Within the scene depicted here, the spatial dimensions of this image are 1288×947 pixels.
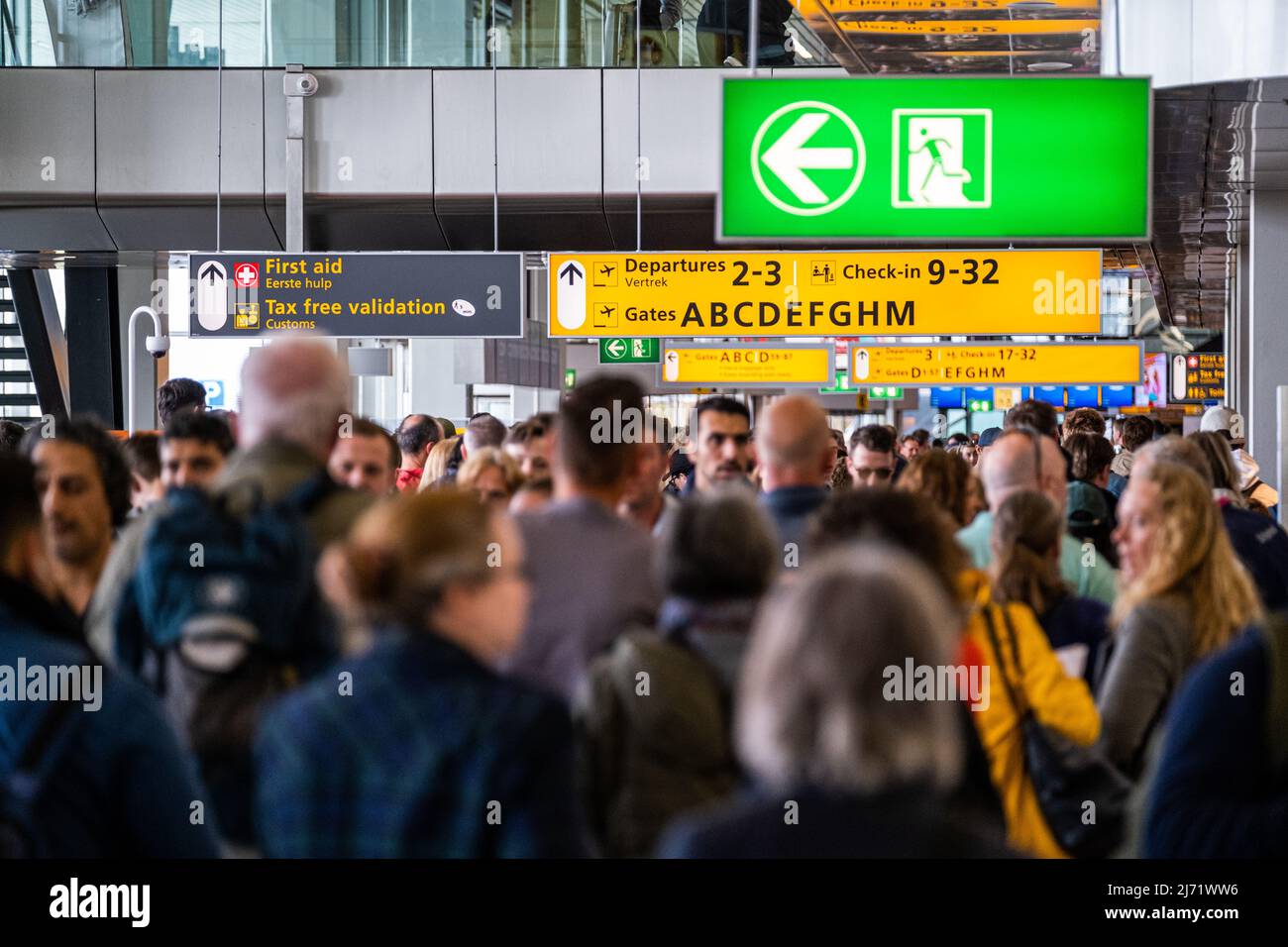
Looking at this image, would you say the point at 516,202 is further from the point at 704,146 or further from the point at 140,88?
the point at 140,88

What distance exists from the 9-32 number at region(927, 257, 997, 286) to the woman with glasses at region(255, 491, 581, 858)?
9.18 meters

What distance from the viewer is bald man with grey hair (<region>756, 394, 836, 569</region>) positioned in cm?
412

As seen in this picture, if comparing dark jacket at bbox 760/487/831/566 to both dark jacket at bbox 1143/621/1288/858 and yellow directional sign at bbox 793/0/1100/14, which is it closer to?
dark jacket at bbox 1143/621/1288/858

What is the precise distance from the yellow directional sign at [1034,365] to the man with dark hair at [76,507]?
1295cm

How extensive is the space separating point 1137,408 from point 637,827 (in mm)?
37168

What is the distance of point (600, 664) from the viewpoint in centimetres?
291

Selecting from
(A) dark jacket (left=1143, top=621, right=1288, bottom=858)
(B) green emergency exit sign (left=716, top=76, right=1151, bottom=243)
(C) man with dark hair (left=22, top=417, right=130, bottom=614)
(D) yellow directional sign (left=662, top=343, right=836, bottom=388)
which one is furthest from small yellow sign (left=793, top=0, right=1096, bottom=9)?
(D) yellow directional sign (left=662, top=343, right=836, bottom=388)

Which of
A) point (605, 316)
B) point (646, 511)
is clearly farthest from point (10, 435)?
point (605, 316)

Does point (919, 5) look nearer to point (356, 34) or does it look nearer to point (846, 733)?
point (846, 733)

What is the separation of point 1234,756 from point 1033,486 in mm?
2522
